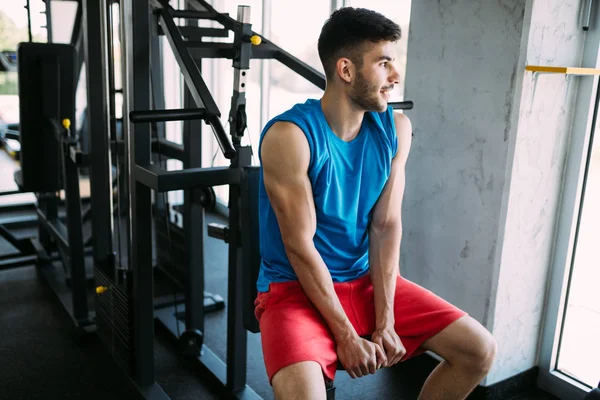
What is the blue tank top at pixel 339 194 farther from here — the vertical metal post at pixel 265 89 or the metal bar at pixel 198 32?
the vertical metal post at pixel 265 89

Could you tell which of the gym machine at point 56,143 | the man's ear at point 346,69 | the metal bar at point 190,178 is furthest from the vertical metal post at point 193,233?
the man's ear at point 346,69

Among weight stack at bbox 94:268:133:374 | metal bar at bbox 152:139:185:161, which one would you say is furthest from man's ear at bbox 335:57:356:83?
metal bar at bbox 152:139:185:161

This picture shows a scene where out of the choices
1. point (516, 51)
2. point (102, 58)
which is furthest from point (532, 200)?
point (102, 58)

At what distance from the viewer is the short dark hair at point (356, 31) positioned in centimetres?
142

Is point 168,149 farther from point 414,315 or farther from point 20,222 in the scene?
point 20,222

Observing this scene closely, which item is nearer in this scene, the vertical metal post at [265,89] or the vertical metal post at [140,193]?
the vertical metal post at [140,193]

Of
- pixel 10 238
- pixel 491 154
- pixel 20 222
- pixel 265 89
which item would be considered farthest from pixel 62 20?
pixel 491 154

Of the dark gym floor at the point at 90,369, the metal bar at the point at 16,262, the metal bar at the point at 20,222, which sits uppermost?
the metal bar at the point at 20,222

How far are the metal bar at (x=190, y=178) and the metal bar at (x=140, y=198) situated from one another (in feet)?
0.61

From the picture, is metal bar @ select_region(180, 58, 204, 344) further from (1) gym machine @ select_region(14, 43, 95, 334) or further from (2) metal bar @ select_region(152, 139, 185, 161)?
(1) gym machine @ select_region(14, 43, 95, 334)

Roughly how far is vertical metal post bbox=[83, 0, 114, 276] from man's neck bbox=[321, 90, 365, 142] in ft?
3.54

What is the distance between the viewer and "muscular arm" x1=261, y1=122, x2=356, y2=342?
1.41m

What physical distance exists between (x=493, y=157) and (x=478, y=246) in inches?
13.1

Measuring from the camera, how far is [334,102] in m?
1.52
